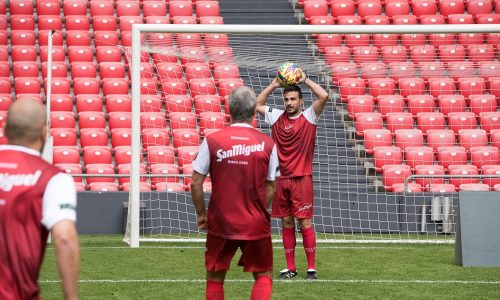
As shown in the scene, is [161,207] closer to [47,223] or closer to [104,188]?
[104,188]

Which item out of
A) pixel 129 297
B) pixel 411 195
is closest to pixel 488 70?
pixel 411 195

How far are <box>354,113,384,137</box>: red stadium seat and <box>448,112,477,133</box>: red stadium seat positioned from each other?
1.26 metres

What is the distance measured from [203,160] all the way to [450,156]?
10.6 metres

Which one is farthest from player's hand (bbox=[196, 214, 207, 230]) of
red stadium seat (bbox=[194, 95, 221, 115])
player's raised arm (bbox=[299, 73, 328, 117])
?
red stadium seat (bbox=[194, 95, 221, 115])

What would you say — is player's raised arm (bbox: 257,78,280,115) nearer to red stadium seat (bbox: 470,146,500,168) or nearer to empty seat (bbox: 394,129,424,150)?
empty seat (bbox: 394,129,424,150)


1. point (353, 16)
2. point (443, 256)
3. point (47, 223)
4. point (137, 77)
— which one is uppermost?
point (353, 16)

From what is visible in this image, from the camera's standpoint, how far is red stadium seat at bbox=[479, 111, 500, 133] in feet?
55.2

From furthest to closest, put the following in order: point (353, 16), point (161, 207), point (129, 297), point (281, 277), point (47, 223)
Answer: point (353, 16) < point (161, 207) < point (281, 277) < point (129, 297) < point (47, 223)

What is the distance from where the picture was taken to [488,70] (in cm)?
1517

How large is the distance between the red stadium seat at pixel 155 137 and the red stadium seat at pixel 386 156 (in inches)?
134

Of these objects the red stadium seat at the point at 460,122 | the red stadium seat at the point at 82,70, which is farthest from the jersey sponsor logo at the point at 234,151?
the red stadium seat at the point at 82,70

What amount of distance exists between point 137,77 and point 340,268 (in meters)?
3.86

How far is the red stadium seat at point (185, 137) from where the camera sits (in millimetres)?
15367

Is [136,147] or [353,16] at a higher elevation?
[353,16]
